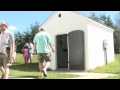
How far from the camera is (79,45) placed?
800 cm

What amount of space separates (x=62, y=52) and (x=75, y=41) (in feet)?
1.52

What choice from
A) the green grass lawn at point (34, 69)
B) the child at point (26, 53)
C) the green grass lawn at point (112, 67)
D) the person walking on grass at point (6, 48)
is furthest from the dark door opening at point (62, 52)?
the person walking on grass at point (6, 48)

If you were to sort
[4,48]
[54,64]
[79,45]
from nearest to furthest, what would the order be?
[4,48] → [54,64] → [79,45]

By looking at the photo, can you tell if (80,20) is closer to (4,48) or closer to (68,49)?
(68,49)

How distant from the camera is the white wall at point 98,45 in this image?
5.76 m

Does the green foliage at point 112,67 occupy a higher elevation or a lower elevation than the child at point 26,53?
lower

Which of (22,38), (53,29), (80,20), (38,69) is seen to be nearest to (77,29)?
(80,20)

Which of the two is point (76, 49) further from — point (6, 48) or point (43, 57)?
point (6, 48)

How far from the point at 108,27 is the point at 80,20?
2.35 meters

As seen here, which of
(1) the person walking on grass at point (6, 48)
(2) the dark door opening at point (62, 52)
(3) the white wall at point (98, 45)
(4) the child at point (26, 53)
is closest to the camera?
(1) the person walking on grass at point (6, 48)

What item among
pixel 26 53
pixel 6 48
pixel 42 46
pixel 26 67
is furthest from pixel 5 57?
pixel 26 67

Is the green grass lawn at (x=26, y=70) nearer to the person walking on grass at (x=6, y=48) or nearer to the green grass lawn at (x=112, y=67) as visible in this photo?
the person walking on grass at (x=6, y=48)

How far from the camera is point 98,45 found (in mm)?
6348

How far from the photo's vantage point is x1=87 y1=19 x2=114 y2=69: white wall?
18.9ft
